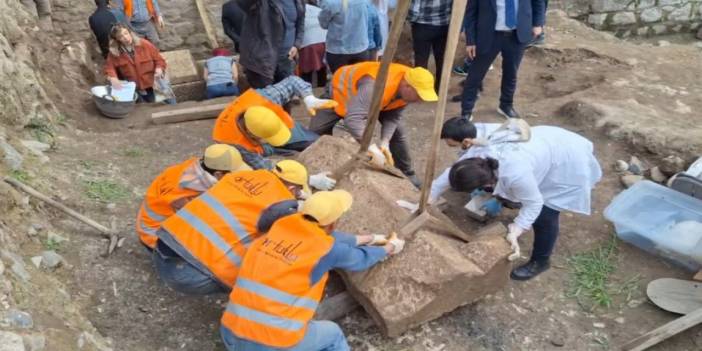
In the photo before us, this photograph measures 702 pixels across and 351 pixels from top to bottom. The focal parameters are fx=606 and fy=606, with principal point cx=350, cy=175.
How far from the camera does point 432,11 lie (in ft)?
19.0

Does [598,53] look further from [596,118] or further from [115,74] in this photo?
[115,74]

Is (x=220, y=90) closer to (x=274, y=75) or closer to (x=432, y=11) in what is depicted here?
(x=274, y=75)

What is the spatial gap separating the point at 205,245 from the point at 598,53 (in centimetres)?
617

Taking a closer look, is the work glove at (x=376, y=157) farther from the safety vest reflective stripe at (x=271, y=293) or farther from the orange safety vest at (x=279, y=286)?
the safety vest reflective stripe at (x=271, y=293)

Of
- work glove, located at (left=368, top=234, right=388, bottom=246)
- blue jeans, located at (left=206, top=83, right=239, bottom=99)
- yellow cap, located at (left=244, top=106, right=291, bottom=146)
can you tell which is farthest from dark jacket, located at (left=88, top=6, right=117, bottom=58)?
work glove, located at (left=368, top=234, right=388, bottom=246)

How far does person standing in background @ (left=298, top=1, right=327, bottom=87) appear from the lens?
22.4 ft

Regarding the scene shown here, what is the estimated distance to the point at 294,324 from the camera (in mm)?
2830

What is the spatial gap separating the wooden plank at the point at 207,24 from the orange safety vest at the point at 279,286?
19.2ft

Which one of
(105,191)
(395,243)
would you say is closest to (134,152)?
(105,191)

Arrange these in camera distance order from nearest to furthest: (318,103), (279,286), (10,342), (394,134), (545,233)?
(10,342), (279,286), (545,233), (318,103), (394,134)

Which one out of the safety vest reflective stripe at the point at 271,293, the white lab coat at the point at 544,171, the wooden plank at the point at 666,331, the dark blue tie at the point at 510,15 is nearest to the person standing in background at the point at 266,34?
→ the dark blue tie at the point at 510,15

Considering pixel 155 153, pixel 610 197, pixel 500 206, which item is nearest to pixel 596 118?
pixel 610 197

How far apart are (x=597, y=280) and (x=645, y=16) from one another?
7.15 m

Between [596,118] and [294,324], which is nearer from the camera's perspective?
[294,324]
